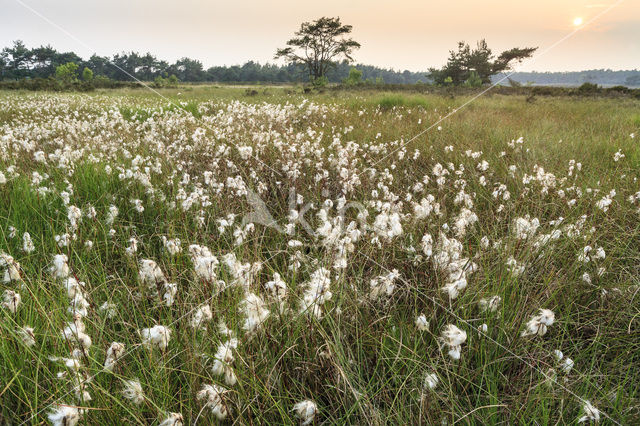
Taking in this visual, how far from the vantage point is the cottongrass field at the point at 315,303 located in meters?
1.50

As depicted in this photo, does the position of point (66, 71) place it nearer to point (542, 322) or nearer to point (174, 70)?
point (174, 70)

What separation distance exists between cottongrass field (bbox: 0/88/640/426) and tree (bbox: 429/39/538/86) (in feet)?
102

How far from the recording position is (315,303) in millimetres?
1755

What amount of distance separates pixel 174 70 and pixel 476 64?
48.2 meters

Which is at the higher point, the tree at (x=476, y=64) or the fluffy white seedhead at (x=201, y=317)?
the tree at (x=476, y=64)

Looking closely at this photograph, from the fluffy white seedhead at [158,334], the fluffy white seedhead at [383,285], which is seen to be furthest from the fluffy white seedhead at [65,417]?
the fluffy white seedhead at [383,285]

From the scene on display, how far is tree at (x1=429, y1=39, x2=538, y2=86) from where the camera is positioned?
104ft

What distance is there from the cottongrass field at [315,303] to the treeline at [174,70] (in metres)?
52.8

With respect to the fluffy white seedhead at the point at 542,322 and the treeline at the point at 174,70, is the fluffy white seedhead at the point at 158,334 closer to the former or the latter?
the fluffy white seedhead at the point at 542,322

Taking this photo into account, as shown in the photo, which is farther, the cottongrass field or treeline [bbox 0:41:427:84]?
treeline [bbox 0:41:427:84]

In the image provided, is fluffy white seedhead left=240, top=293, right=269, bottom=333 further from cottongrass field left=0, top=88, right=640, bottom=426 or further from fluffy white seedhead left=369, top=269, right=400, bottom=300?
fluffy white seedhead left=369, top=269, right=400, bottom=300

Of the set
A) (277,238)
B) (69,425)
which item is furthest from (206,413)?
(277,238)

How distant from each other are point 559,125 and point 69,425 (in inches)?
391

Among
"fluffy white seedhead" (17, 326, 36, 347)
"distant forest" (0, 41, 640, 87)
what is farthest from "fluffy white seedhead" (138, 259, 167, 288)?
"distant forest" (0, 41, 640, 87)
